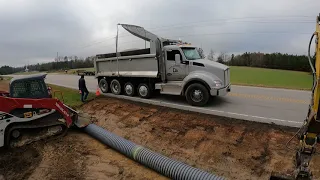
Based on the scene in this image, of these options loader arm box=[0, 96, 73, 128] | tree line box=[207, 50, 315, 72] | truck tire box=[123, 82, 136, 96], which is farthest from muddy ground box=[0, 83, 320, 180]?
tree line box=[207, 50, 315, 72]

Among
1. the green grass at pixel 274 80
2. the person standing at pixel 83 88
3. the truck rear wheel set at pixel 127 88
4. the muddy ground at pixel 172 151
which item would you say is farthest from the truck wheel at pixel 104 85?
the green grass at pixel 274 80

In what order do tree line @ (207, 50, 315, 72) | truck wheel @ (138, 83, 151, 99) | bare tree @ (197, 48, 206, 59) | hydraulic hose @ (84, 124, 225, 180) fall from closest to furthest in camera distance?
hydraulic hose @ (84, 124, 225, 180) → bare tree @ (197, 48, 206, 59) → truck wheel @ (138, 83, 151, 99) → tree line @ (207, 50, 315, 72)

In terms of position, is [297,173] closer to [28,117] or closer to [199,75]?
[199,75]

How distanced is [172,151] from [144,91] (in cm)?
595

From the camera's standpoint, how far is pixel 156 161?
7.36 metres

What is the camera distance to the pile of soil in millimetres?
7168

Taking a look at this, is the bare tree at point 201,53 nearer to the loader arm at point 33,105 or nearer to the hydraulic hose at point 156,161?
the hydraulic hose at point 156,161

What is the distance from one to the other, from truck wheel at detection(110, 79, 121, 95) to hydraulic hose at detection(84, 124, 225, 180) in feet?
19.1

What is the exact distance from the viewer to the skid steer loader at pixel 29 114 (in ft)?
28.0

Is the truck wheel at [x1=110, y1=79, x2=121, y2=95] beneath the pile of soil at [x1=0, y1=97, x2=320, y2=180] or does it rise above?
above

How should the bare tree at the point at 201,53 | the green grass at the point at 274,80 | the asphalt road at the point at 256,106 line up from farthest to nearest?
the green grass at the point at 274,80, the bare tree at the point at 201,53, the asphalt road at the point at 256,106

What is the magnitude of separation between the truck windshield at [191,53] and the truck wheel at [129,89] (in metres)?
3.77

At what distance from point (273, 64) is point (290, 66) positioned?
433 cm

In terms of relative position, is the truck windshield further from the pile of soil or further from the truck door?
the pile of soil
